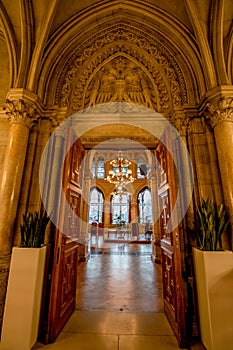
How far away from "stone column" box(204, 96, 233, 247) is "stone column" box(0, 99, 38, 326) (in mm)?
2677

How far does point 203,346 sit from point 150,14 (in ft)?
Answer: 16.1

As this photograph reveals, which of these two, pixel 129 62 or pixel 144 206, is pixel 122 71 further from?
pixel 144 206

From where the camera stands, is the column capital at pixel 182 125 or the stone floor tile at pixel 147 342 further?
the column capital at pixel 182 125

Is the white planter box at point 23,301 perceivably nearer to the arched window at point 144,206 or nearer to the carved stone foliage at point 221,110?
the carved stone foliage at point 221,110

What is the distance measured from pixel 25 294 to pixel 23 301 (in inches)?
2.8

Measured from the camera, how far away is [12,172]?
2391 millimetres

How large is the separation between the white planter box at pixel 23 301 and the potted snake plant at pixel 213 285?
1871 millimetres

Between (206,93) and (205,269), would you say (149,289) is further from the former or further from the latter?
(206,93)

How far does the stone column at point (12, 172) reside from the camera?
2192 mm

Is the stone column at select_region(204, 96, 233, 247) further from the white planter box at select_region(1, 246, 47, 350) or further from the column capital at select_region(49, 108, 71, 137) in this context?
the white planter box at select_region(1, 246, 47, 350)

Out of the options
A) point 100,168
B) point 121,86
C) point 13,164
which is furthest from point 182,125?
point 100,168

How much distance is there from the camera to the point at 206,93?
8.26 ft

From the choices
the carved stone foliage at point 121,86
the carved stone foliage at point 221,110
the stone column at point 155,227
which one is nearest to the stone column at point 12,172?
the carved stone foliage at point 121,86

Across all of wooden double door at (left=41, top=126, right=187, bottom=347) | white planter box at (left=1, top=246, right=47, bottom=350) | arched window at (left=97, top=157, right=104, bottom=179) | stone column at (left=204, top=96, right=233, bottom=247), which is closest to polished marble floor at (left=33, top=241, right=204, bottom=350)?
wooden double door at (left=41, top=126, right=187, bottom=347)
